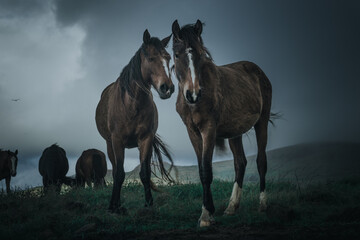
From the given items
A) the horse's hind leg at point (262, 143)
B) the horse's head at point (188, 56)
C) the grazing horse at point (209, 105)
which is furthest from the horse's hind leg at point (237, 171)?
the horse's head at point (188, 56)

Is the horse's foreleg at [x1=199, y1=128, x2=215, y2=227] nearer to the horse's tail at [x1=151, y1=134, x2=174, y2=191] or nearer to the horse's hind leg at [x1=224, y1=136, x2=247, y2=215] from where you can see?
the horse's hind leg at [x1=224, y1=136, x2=247, y2=215]

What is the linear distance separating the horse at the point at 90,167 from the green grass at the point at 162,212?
3037 mm

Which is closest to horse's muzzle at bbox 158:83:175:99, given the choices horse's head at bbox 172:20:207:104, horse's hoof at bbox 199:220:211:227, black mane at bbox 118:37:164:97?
horse's head at bbox 172:20:207:104

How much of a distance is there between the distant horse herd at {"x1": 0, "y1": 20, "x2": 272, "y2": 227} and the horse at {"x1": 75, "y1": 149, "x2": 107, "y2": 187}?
139 inches

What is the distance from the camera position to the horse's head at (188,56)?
183 inches

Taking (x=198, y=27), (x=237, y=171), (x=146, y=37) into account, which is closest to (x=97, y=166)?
(x=237, y=171)

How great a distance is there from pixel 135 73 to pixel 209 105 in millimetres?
2078

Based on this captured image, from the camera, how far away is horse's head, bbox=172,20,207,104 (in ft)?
15.2

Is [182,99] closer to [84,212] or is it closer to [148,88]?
[148,88]

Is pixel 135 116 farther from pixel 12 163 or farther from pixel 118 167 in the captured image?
pixel 12 163

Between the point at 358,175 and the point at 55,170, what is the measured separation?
10.4m

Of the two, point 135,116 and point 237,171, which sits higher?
point 135,116

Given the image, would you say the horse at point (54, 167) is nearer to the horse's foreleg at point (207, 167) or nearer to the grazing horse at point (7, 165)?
the grazing horse at point (7, 165)

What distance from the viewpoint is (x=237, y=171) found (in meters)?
6.62
